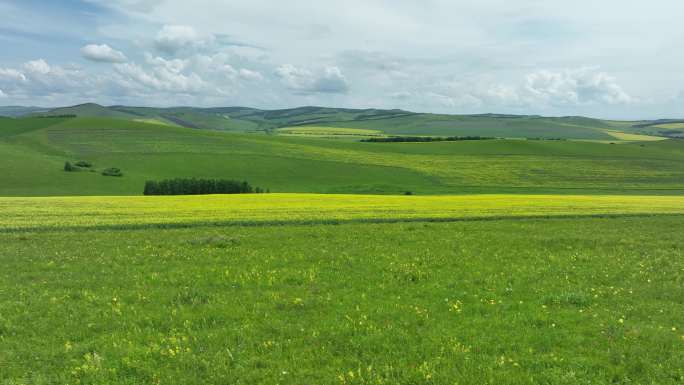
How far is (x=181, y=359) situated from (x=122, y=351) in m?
1.27

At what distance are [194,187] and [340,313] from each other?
72360 mm

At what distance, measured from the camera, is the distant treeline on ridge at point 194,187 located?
75062mm

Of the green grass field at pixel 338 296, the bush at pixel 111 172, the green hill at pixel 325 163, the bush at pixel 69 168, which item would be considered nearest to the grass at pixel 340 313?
the green grass field at pixel 338 296

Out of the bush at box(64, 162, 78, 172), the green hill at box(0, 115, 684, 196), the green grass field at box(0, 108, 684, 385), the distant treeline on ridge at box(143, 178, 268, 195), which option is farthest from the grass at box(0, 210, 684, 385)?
the bush at box(64, 162, 78, 172)

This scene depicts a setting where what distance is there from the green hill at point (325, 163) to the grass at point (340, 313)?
63.9m

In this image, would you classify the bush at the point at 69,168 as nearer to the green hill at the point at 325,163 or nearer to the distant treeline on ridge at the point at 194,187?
the green hill at the point at 325,163

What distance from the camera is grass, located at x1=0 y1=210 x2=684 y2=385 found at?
302 inches

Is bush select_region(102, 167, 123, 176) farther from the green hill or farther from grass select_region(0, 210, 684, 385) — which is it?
grass select_region(0, 210, 684, 385)

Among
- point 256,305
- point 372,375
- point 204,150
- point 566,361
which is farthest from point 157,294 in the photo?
point 204,150

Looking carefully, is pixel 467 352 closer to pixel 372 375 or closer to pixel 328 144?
pixel 372 375

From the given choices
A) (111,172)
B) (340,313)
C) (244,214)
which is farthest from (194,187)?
(340,313)

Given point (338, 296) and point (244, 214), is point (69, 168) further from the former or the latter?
point (338, 296)

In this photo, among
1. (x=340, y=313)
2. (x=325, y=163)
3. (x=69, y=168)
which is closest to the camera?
(x=340, y=313)

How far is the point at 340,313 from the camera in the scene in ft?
33.3
